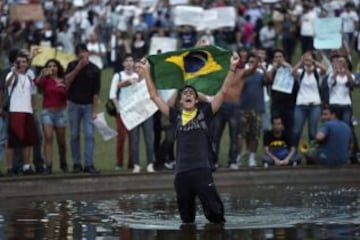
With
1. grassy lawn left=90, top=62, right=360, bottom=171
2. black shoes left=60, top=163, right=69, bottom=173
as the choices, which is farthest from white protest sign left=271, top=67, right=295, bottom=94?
black shoes left=60, top=163, right=69, bottom=173

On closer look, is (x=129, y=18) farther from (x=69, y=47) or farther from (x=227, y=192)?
(x=227, y=192)

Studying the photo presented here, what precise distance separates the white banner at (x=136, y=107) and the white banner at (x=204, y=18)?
12898 mm

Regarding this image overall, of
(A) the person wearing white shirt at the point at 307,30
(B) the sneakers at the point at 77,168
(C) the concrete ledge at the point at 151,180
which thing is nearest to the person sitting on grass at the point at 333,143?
(C) the concrete ledge at the point at 151,180

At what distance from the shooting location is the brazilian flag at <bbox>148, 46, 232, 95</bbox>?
17188 mm

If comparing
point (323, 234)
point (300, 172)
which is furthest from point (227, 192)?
point (323, 234)

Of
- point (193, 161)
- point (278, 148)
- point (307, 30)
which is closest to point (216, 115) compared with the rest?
point (278, 148)

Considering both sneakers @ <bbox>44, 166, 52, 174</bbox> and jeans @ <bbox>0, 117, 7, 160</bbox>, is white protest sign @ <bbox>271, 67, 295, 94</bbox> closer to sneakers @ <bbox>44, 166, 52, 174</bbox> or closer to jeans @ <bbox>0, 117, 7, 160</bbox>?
sneakers @ <bbox>44, 166, 52, 174</bbox>

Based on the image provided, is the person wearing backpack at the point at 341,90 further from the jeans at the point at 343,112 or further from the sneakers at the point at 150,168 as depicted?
the sneakers at the point at 150,168

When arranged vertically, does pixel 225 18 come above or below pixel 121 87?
above

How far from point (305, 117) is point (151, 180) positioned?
3812mm

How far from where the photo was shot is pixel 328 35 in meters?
25.2

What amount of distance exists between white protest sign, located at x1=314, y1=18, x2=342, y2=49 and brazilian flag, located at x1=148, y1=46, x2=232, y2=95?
786cm

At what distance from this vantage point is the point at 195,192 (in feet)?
52.0

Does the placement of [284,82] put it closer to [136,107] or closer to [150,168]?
[136,107]
